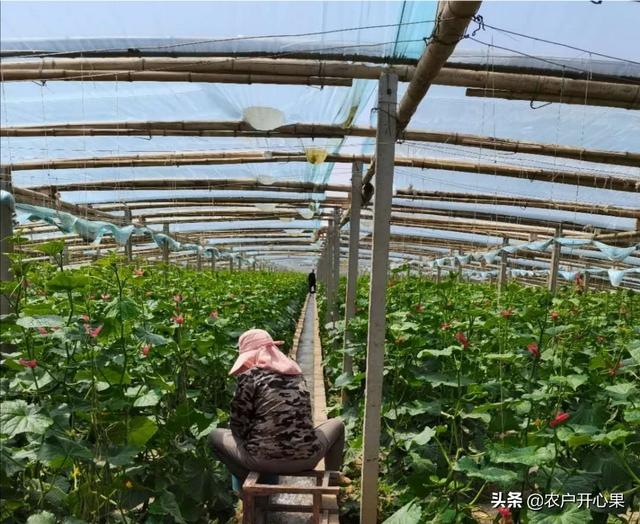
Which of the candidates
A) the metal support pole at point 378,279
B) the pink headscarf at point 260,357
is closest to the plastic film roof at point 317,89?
the metal support pole at point 378,279

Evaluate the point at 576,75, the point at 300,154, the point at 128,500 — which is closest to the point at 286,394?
the point at 128,500

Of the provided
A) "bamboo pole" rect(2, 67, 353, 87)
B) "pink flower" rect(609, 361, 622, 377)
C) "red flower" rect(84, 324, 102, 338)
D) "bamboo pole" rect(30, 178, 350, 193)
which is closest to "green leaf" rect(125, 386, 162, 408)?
"red flower" rect(84, 324, 102, 338)

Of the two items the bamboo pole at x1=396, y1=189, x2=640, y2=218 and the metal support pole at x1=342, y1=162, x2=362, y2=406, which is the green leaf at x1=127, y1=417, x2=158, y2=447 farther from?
the bamboo pole at x1=396, y1=189, x2=640, y2=218

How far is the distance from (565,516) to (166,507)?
175 cm

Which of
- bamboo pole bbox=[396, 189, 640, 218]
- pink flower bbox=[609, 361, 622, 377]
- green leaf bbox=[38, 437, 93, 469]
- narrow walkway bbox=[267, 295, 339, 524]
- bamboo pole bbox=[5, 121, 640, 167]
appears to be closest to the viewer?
green leaf bbox=[38, 437, 93, 469]

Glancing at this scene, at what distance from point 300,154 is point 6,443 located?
509 centimetres

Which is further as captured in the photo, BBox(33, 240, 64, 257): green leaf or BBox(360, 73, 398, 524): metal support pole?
BBox(360, 73, 398, 524): metal support pole

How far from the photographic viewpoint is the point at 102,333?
254 centimetres

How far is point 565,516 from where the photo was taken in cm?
194

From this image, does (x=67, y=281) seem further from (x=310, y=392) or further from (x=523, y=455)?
(x=310, y=392)

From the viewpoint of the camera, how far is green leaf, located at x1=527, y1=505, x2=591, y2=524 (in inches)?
75.0

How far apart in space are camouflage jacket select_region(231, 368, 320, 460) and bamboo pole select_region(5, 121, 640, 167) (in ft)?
8.78

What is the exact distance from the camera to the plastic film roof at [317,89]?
11.0 ft

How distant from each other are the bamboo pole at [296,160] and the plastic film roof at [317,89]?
11 cm
